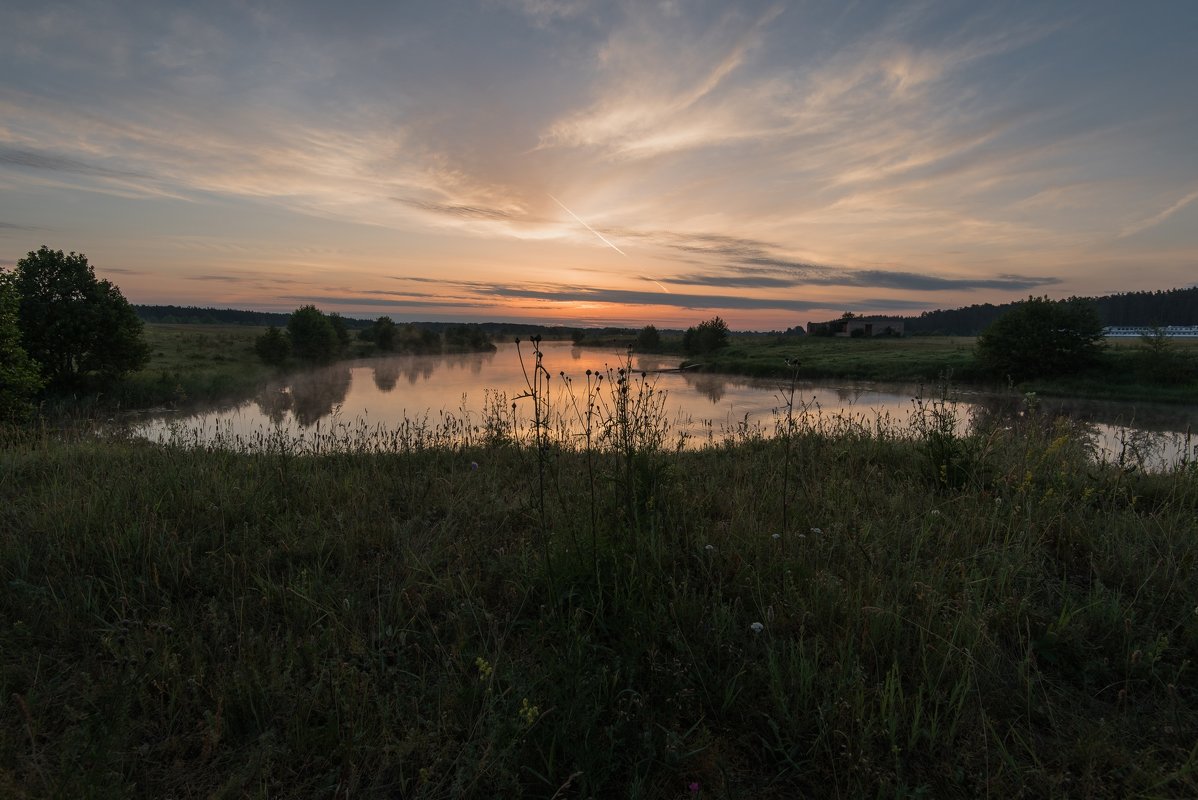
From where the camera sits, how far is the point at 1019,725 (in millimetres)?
2008

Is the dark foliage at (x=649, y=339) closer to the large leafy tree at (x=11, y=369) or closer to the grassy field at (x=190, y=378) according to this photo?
the grassy field at (x=190, y=378)

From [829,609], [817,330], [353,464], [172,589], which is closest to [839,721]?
[829,609]

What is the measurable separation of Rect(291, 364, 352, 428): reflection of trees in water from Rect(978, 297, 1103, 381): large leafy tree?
139ft

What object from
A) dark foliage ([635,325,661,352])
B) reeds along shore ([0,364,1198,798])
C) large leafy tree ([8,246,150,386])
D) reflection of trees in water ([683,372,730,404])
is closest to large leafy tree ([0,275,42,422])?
large leafy tree ([8,246,150,386])

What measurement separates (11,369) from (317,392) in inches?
506

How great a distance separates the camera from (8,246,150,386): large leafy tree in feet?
83.4

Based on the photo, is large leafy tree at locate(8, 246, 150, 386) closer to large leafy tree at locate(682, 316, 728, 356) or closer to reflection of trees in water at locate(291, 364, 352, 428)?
reflection of trees in water at locate(291, 364, 352, 428)

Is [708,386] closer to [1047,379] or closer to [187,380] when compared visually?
[1047,379]

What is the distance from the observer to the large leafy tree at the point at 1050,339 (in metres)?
34.4

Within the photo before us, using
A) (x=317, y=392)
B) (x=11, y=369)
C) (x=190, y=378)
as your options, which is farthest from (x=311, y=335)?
(x=11, y=369)

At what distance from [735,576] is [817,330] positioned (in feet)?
305

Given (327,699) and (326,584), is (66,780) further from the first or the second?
(326,584)

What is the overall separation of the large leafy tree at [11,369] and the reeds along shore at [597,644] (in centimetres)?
2216

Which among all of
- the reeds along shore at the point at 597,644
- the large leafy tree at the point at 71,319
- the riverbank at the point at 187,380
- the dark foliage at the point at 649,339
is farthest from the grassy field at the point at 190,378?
the dark foliage at the point at 649,339
